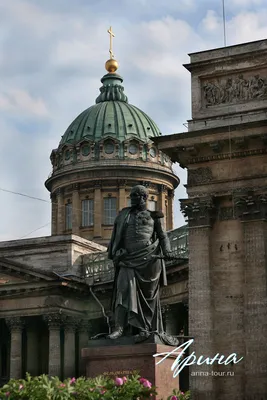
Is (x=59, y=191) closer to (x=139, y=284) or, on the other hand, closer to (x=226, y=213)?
(x=226, y=213)

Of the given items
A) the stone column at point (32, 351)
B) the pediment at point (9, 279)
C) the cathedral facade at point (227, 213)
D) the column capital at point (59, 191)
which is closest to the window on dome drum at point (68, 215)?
the column capital at point (59, 191)

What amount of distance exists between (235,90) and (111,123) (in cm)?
4898

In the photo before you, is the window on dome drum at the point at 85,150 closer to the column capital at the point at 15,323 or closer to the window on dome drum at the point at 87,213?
the window on dome drum at the point at 87,213

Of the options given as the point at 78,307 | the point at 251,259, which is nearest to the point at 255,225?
the point at 251,259

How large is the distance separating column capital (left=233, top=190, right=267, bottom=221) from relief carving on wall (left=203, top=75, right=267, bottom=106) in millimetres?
3704

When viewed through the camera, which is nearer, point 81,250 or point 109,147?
point 81,250

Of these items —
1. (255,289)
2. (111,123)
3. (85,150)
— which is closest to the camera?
(255,289)

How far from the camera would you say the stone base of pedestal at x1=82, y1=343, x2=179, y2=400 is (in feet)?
56.3

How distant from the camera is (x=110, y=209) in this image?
3113 inches

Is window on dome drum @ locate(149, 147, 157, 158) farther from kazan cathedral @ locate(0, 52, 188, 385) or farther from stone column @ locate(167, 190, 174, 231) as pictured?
stone column @ locate(167, 190, 174, 231)

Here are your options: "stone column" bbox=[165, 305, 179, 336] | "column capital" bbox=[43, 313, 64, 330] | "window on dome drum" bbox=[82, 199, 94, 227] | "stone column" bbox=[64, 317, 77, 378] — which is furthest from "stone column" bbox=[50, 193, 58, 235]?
"stone column" bbox=[165, 305, 179, 336]

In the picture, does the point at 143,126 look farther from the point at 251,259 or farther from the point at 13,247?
the point at 251,259

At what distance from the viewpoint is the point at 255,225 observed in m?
32.5

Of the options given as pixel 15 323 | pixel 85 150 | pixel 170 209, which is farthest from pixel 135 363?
pixel 170 209
